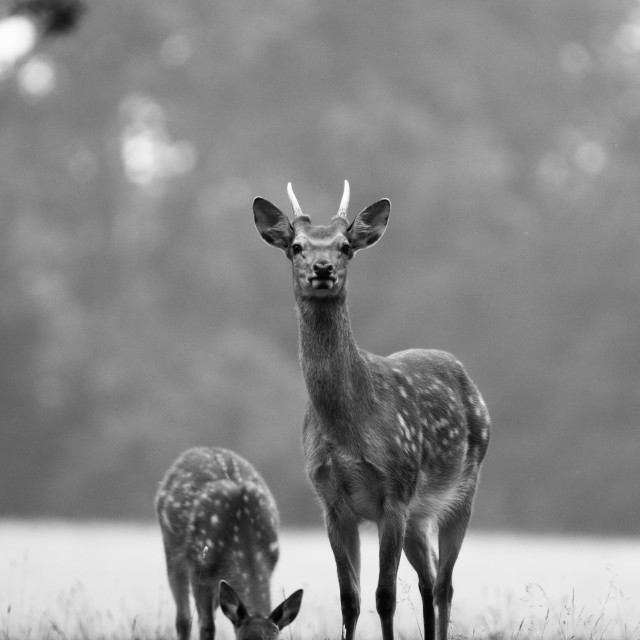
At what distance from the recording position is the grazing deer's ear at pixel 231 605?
8102 millimetres

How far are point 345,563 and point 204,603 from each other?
1834 mm

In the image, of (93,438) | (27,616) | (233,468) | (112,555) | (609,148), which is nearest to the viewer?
(27,616)

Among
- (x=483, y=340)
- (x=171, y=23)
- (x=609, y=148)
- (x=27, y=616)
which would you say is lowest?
(x=27, y=616)

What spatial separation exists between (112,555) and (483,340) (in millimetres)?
11911

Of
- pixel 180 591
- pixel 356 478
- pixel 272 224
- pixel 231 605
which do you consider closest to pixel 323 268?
pixel 272 224

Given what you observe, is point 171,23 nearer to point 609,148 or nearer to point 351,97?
point 351,97

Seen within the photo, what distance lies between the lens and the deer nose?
7.18 metres

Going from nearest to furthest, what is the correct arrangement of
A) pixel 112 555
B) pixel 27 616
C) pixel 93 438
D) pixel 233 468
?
pixel 27 616 < pixel 233 468 < pixel 112 555 < pixel 93 438

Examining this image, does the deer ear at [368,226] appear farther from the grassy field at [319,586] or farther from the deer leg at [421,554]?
the grassy field at [319,586]

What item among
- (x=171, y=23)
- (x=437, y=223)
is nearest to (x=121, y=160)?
(x=171, y=23)

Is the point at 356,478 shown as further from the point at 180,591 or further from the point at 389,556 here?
the point at 180,591

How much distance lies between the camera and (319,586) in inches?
494

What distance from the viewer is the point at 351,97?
30.1m

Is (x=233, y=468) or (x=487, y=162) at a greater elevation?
(x=487, y=162)
